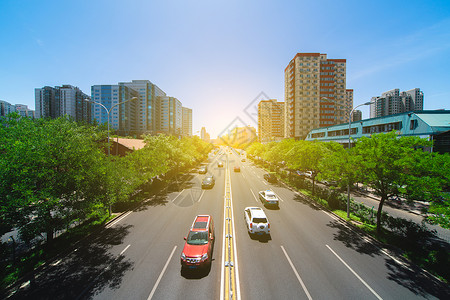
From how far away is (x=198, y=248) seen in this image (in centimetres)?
1084

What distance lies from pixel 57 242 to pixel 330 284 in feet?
60.3

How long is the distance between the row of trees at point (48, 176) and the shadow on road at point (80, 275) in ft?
7.44

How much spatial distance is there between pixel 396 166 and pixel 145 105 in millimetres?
144341

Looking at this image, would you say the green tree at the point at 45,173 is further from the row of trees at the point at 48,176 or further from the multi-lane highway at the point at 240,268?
the multi-lane highway at the point at 240,268

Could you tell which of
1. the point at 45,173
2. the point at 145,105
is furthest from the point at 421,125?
the point at 145,105

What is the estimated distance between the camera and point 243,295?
28.6 feet

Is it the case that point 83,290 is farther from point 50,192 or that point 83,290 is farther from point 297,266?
point 297,266

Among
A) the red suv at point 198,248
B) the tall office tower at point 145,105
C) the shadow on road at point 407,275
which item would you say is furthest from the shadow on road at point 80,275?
the tall office tower at point 145,105

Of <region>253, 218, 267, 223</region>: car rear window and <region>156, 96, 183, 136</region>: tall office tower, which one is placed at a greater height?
<region>156, 96, 183, 136</region>: tall office tower

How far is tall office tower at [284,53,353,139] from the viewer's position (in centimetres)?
7675

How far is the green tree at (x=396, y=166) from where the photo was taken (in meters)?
11.6

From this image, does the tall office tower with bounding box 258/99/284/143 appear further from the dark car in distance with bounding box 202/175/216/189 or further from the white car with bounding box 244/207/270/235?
the white car with bounding box 244/207/270/235

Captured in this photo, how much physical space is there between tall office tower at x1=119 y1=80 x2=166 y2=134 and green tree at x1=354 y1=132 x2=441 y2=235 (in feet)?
439

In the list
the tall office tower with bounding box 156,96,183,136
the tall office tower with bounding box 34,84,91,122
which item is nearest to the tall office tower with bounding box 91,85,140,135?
the tall office tower with bounding box 34,84,91,122
